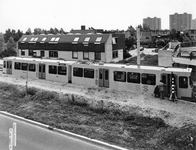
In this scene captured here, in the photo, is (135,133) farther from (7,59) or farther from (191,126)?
(7,59)

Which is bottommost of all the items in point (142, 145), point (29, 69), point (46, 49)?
point (142, 145)

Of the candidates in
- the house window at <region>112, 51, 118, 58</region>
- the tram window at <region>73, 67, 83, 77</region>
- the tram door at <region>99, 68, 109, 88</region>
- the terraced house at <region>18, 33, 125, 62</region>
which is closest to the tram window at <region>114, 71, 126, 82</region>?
the tram door at <region>99, 68, 109, 88</region>

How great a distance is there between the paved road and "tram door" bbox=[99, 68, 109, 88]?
1057cm

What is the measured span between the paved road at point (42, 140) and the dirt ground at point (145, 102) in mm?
5526

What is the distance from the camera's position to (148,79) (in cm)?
2008

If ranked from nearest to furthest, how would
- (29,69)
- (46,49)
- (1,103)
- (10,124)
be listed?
(10,124) → (1,103) → (29,69) → (46,49)

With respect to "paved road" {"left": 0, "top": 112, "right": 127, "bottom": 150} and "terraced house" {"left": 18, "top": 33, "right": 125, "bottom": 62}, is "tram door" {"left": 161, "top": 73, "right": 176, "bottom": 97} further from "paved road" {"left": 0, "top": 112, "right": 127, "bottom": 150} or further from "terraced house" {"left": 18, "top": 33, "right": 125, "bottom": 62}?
"terraced house" {"left": 18, "top": 33, "right": 125, "bottom": 62}

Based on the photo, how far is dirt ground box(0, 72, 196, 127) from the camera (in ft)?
47.4

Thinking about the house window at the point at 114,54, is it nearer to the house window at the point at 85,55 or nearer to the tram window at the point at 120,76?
the house window at the point at 85,55

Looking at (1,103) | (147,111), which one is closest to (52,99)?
(1,103)

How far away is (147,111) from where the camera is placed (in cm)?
1570

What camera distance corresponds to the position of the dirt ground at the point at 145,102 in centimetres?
1445

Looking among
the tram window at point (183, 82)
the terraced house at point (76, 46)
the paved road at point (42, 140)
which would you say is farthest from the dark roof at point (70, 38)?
the paved road at point (42, 140)

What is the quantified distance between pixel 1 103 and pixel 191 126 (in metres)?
13.8
